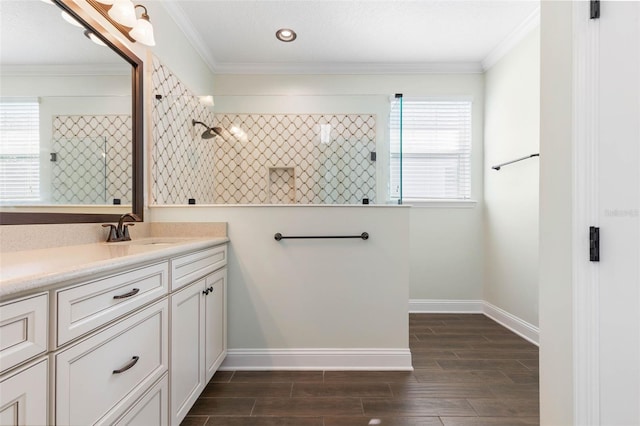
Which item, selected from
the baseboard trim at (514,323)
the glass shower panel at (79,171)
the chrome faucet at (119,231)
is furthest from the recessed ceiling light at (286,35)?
the baseboard trim at (514,323)

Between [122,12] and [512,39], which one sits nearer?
[122,12]

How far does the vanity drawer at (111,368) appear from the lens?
857 mm

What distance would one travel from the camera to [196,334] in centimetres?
169

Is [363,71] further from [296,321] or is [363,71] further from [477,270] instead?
[296,321]

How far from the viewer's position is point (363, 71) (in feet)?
11.5

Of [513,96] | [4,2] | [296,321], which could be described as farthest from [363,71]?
[4,2]

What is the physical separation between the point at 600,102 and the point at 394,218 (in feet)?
4.49

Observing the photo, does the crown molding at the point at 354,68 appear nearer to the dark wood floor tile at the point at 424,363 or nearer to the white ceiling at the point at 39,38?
the white ceiling at the point at 39,38

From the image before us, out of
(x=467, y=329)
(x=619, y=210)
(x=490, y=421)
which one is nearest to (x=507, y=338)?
(x=467, y=329)

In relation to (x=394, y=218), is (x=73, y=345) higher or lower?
lower

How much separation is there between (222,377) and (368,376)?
3.11 ft

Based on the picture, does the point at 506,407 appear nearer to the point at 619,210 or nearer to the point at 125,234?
the point at 619,210

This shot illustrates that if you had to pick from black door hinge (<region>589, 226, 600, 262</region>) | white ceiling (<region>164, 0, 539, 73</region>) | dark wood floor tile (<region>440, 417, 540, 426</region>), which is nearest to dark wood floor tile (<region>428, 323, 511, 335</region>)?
dark wood floor tile (<region>440, 417, 540, 426</region>)

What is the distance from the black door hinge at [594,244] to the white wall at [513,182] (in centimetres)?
197
